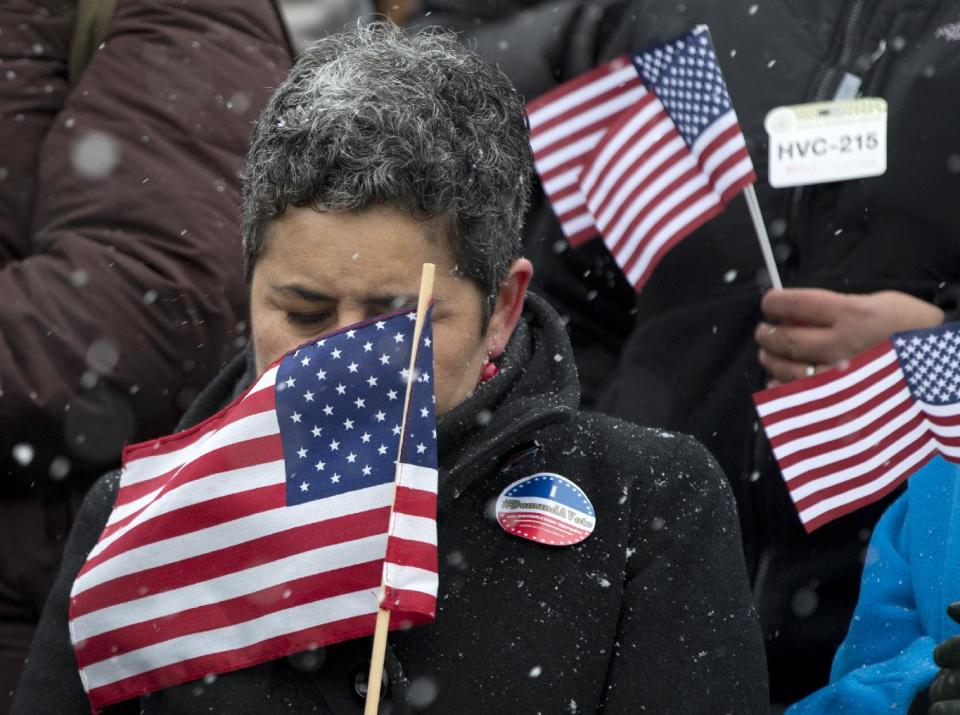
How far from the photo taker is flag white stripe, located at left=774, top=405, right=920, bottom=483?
297 centimetres

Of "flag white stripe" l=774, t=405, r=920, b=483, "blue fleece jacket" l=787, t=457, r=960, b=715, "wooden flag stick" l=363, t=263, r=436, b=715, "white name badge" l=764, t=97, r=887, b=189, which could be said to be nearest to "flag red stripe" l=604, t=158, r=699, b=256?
"white name badge" l=764, t=97, r=887, b=189

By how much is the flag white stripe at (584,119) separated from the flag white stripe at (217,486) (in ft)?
4.46

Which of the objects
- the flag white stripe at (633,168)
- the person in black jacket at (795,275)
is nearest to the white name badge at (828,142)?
the person in black jacket at (795,275)

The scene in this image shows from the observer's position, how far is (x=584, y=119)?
3.48 m

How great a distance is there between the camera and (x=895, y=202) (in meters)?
3.09

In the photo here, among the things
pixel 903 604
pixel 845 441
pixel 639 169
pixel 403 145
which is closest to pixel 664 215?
pixel 639 169

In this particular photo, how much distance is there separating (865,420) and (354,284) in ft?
3.91

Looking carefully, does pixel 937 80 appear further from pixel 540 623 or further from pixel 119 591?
pixel 119 591

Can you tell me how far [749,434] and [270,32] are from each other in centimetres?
132

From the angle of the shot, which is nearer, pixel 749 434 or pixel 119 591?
pixel 119 591

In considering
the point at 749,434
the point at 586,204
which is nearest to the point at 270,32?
the point at 586,204

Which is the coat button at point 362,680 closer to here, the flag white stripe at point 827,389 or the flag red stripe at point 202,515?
the flag red stripe at point 202,515

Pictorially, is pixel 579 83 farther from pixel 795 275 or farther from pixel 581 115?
pixel 795 275

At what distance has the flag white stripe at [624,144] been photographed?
11.2 feet
